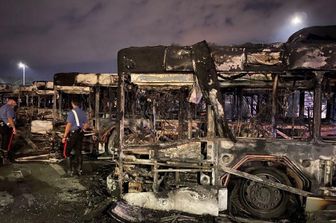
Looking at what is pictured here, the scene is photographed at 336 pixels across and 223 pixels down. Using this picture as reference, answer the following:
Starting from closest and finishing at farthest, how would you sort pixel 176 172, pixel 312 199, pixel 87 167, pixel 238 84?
pixel 312 199
pixel 176 172
pixel 238 84
pixel 87 167

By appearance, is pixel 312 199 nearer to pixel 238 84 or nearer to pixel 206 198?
pixel 206 198

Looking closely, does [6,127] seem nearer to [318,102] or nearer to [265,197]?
[265,197]

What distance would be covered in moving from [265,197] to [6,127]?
28.0 feet

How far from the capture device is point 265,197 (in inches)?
257

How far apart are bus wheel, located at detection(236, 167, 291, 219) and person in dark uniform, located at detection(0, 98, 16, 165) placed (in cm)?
773

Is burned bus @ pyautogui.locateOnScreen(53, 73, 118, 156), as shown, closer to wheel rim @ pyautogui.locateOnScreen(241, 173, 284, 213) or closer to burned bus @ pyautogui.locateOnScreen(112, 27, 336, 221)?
burned bus @ pyautogui.locateOnScreen(112, 27, 336, 221)

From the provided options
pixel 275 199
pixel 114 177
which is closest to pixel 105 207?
pixel 114 177

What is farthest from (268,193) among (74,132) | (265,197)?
(74,132)

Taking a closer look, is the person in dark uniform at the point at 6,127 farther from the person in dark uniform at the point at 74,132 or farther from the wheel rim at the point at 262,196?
the wheel rim at the point at 262,196

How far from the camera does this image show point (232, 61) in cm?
621

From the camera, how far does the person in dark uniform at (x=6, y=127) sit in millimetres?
10206

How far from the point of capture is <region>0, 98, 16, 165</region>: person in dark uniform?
1021 centimetres

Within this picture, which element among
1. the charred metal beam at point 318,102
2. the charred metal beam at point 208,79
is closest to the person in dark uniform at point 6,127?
the charred metal beam at point 208,79

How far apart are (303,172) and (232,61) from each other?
261 centimetres
